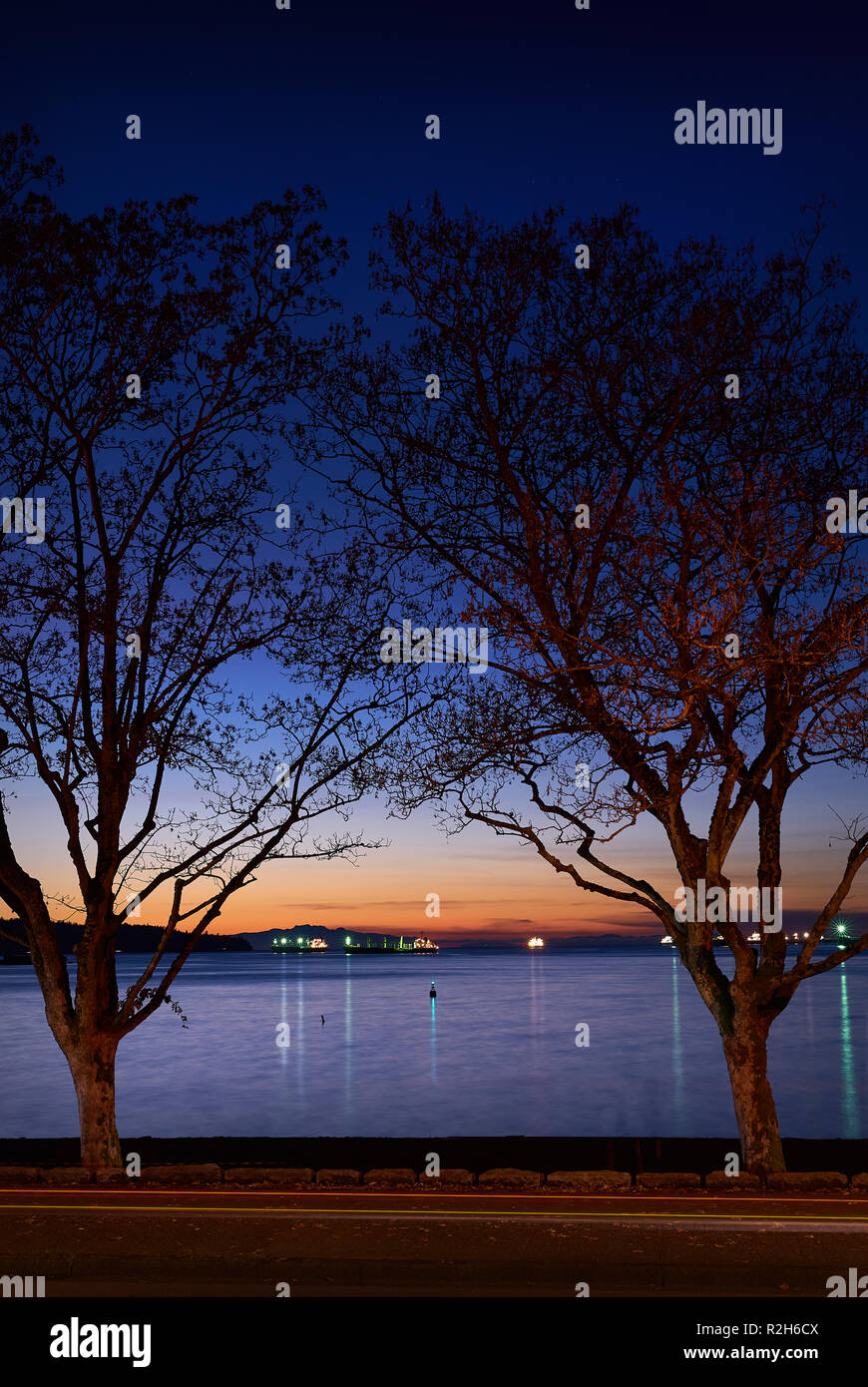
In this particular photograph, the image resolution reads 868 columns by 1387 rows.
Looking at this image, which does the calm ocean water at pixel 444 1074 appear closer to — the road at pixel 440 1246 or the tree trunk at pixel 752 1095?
the tree trunk at pixel 752 1095

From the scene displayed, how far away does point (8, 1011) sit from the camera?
99.4 m

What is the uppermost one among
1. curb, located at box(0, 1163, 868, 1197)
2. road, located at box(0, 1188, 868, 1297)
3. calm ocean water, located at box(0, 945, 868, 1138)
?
road, located at box(0, 1188, 868, 1297)

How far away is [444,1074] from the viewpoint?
53.2m

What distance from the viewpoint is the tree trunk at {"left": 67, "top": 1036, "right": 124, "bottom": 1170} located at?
13844 mm

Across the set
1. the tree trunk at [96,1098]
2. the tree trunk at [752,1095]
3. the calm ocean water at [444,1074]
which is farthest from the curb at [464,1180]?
the calm ocean water at [444,1074]

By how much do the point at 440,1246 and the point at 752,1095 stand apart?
7.16m

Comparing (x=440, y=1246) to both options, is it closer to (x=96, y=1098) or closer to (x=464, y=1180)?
(x=464, y=1180)

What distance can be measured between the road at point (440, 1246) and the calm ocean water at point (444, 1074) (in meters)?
30.5

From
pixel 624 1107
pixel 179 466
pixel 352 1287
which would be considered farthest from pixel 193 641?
pixel 624 1107

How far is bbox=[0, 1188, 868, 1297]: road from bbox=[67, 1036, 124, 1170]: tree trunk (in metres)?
4.61

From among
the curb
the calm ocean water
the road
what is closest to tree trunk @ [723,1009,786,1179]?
the curb

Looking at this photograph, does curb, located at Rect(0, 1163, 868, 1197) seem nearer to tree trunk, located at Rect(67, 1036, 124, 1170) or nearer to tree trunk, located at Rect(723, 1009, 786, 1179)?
tree trunk, located at Rect(67, 1036, 124, 1170)

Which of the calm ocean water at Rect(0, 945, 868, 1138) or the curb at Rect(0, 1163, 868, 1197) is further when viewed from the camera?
the calm ocean water at Rect(0, 945, 868, 1138)

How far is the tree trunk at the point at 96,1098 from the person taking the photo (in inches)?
545
